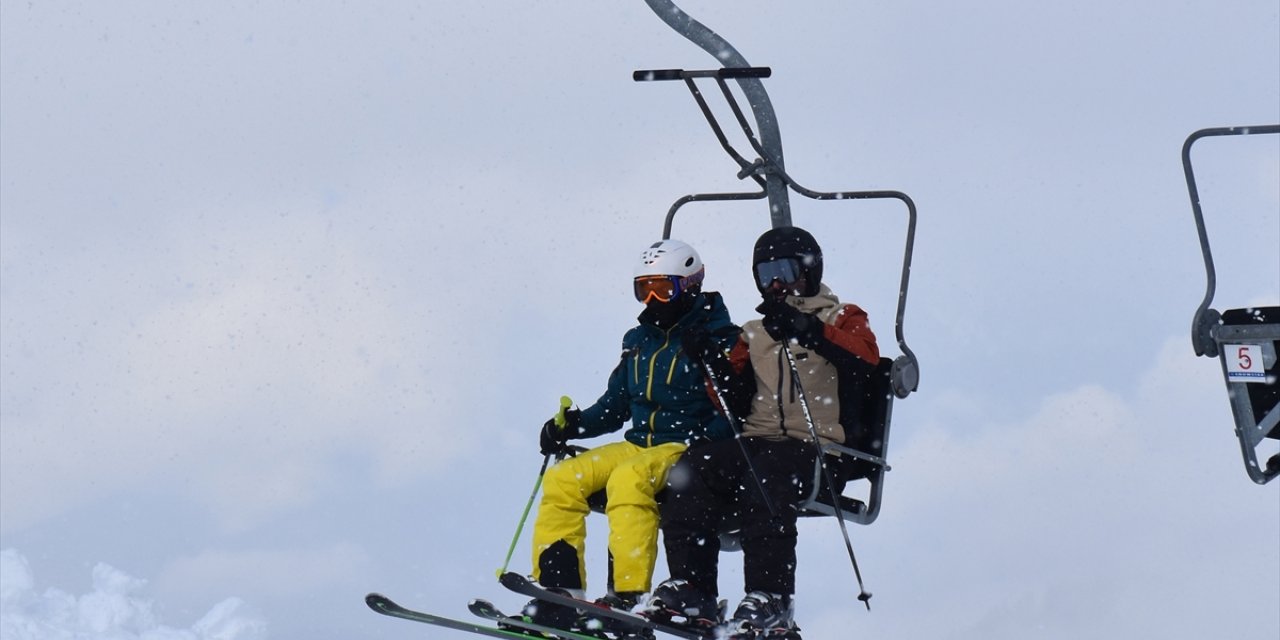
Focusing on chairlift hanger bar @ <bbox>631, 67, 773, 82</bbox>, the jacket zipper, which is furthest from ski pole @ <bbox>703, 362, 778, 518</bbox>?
chairlift hanger bar @ <bbox>631, 67, 773, 82</bbox>

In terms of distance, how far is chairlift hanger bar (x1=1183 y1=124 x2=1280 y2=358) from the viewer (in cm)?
644

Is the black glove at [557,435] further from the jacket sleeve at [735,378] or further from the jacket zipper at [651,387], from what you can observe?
the jacket sleeve at [735,378]

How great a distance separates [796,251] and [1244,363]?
5.99 ft

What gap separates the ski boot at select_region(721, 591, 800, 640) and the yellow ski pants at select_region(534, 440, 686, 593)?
0.40m

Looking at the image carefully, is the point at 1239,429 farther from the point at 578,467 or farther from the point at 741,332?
the point at 578,467

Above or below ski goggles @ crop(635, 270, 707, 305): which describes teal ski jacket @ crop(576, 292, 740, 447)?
below

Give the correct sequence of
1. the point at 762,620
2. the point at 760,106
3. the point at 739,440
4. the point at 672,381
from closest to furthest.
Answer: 1. the point at 762,620
2. the point at 739,440
3. the point at 672,381
4. the point at 760,106

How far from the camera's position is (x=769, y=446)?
6.48 meters

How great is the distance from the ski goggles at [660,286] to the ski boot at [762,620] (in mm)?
1263

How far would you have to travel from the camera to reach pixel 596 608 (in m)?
6.18

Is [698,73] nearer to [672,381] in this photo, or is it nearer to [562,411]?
[672,381]

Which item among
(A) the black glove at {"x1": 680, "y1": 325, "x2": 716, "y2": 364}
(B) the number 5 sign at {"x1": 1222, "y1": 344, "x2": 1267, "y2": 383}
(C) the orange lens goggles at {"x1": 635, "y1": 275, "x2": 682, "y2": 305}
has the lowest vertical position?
(B) the number 5 sign at {"x1": 1222, "y1": 344, "x2": 1267, "y2": 383}

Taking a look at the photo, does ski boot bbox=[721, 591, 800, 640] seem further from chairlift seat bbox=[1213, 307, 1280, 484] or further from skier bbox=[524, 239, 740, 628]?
chairlift seat bbox=[1213, 307, 1280, 484]

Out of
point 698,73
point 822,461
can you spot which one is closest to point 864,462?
point 822,461
